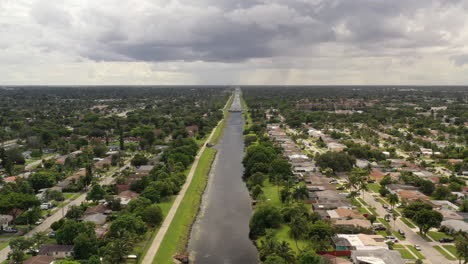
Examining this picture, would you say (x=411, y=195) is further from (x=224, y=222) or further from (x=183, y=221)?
(x=183, y=221)

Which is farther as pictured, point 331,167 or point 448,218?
point 331,167

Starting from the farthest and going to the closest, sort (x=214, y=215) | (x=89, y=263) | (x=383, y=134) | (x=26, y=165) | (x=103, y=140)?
1. (x=383, y=134)
2. (x=103, y=140)
3. (x=26, y=165)
4. (x=214, y=215)
5. (x=89, y=263)

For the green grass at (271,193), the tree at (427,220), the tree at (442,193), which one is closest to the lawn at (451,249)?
the tree at (427,220)

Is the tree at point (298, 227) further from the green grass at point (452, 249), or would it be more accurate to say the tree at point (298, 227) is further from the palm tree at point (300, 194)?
the green grass at point (452, 249)

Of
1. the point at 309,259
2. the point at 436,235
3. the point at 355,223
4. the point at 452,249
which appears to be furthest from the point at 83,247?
the point at 436,235

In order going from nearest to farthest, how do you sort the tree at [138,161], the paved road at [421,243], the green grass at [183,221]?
the paved road at [421,243], the green grass at [183,221], the tree at [138,161]

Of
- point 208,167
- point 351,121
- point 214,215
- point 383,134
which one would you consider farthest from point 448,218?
point 351,121

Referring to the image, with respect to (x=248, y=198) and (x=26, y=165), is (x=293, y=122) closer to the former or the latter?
(x=248, y=198)

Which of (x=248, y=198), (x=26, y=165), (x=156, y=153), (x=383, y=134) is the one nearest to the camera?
(x=248, y=198)

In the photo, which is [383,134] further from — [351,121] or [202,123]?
[202,123]
